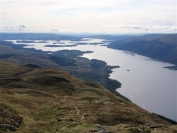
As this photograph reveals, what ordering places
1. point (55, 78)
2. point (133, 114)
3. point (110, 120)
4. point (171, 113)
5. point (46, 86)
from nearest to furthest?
point (110, 120)
point (133, 114)
point (46, 86)
point (55, 78)
point (171, 113)

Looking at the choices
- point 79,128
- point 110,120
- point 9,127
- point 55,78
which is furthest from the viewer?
point 55,78

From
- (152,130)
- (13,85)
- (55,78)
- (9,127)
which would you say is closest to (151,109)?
(55,78)

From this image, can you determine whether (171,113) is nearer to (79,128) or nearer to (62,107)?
(62,107)

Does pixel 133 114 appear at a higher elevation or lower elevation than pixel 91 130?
lower

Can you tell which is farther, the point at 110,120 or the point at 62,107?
the point at 62,107

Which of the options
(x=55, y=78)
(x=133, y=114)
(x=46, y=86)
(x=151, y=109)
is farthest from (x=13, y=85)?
(x=151, y=109)

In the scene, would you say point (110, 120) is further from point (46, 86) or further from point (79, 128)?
point (46, 86)

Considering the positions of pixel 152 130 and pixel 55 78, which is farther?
pixel 55 78

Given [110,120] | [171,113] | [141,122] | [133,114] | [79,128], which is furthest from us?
[171,113]

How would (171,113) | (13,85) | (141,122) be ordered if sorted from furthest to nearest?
(171,113)
(13,85)
(141,122)

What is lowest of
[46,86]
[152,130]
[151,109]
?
[151,109]
